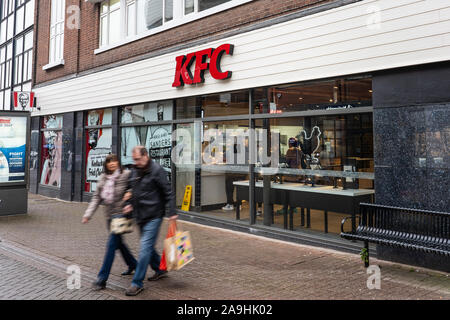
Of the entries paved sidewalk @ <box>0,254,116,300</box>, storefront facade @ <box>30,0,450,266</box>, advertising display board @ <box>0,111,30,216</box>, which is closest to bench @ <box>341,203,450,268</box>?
storefront facade @ <box>30,0,450,266</box>

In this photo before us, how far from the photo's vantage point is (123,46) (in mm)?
11594

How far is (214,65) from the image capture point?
8633 mm

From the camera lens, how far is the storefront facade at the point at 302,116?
19.0 feet

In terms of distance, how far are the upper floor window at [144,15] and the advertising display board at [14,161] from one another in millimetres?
3668

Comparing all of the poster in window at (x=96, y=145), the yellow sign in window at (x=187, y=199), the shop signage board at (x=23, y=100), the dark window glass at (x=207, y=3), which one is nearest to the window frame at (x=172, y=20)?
the dark window glass at (x=207, y=3)

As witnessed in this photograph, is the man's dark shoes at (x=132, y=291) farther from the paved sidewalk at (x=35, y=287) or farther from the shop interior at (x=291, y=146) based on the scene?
the shop interior at (x=291, y=146)

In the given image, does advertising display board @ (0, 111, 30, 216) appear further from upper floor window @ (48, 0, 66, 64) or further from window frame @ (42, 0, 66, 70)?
upper floor window @ (48, 0, 66, 64)

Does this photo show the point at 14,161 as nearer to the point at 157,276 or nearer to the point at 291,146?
the point at 157,276

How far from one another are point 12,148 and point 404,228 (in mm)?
9287

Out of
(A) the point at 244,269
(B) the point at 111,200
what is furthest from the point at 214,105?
(B) the point at 111,200

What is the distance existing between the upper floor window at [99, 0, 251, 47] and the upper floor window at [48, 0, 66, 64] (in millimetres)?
2600

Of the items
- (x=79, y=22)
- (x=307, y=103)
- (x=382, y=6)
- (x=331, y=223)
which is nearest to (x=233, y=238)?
(x=331, y=223)

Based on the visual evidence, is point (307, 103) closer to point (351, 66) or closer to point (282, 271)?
point (351, 66)
